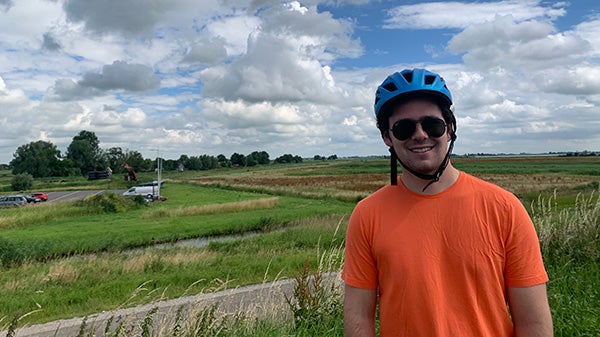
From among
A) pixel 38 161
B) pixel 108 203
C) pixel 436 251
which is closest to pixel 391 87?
pixel 436 251

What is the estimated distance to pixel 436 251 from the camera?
179 centimetres

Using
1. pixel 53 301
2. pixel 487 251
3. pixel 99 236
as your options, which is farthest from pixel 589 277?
pixel 99 236

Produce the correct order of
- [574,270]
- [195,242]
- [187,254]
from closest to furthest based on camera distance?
[574,270], [187,254], [195,242]

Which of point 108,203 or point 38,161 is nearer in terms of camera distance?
point 108,203

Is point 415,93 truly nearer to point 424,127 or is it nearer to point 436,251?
point 424,127

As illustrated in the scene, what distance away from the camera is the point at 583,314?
14.6ft

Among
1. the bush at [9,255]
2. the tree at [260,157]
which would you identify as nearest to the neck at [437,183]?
the bush at [9,255]

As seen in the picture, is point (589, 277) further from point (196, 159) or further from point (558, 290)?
point (196, 159)

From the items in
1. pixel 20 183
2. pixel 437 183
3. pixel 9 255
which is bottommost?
pixel 9 255

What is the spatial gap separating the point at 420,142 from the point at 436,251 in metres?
0.47

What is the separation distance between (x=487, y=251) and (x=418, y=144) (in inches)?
20.5

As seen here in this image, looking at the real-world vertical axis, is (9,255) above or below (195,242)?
above

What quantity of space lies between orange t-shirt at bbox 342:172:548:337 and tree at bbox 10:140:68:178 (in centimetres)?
11076

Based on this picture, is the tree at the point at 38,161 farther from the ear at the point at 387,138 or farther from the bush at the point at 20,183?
the ear at the point at 387,138
